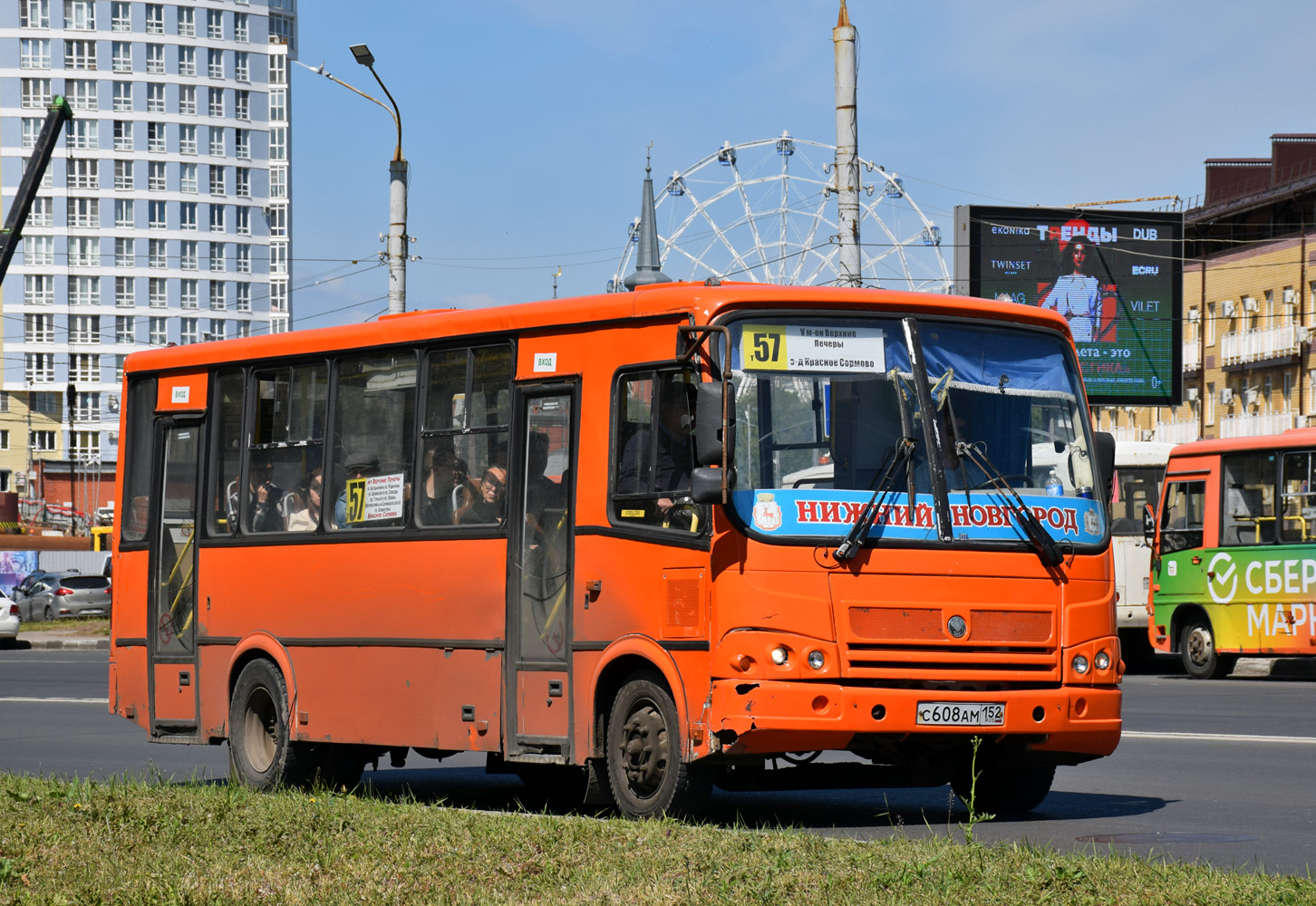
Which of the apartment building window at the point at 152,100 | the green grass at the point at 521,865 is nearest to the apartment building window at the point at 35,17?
the apartment building window at the point at 152,100

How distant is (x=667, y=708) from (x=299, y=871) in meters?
2.53

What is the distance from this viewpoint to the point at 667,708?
10250 millimetres

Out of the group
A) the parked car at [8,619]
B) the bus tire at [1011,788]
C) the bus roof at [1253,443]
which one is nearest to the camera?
the bus tire at [1011,788]

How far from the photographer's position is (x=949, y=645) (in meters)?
10.2

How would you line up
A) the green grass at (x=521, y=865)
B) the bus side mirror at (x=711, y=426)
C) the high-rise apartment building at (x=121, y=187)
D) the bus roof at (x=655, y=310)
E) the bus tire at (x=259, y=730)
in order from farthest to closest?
the high-rise apartment building at (x=121, y=187) → the bus tire at (x=259, y=730) → the bus roof at (x=655, y=310) → the bus side mirror at (x=711, y=426) → the green grass at (x=521, y=865)

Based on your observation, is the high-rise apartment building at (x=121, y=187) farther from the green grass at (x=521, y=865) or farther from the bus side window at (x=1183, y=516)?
the green grass at (x=521, y=865)

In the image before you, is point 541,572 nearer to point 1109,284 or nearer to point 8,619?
point 1109,284

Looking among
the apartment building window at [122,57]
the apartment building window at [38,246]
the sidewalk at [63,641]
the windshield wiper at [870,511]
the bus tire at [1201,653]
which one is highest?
the apartment building window at [122,57]

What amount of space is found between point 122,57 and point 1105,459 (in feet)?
410

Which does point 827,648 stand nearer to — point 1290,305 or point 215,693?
point 215,693

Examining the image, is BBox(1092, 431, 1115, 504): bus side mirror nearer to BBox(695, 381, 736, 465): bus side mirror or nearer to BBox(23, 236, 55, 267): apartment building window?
BBox(695, 381, 736, 465): bus side mirror

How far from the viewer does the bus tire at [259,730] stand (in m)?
13.3

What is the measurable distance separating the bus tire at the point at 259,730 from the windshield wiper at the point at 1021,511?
5.17 metres

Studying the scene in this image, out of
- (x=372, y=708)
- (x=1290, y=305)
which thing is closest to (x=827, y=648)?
(x=372, y=708)
